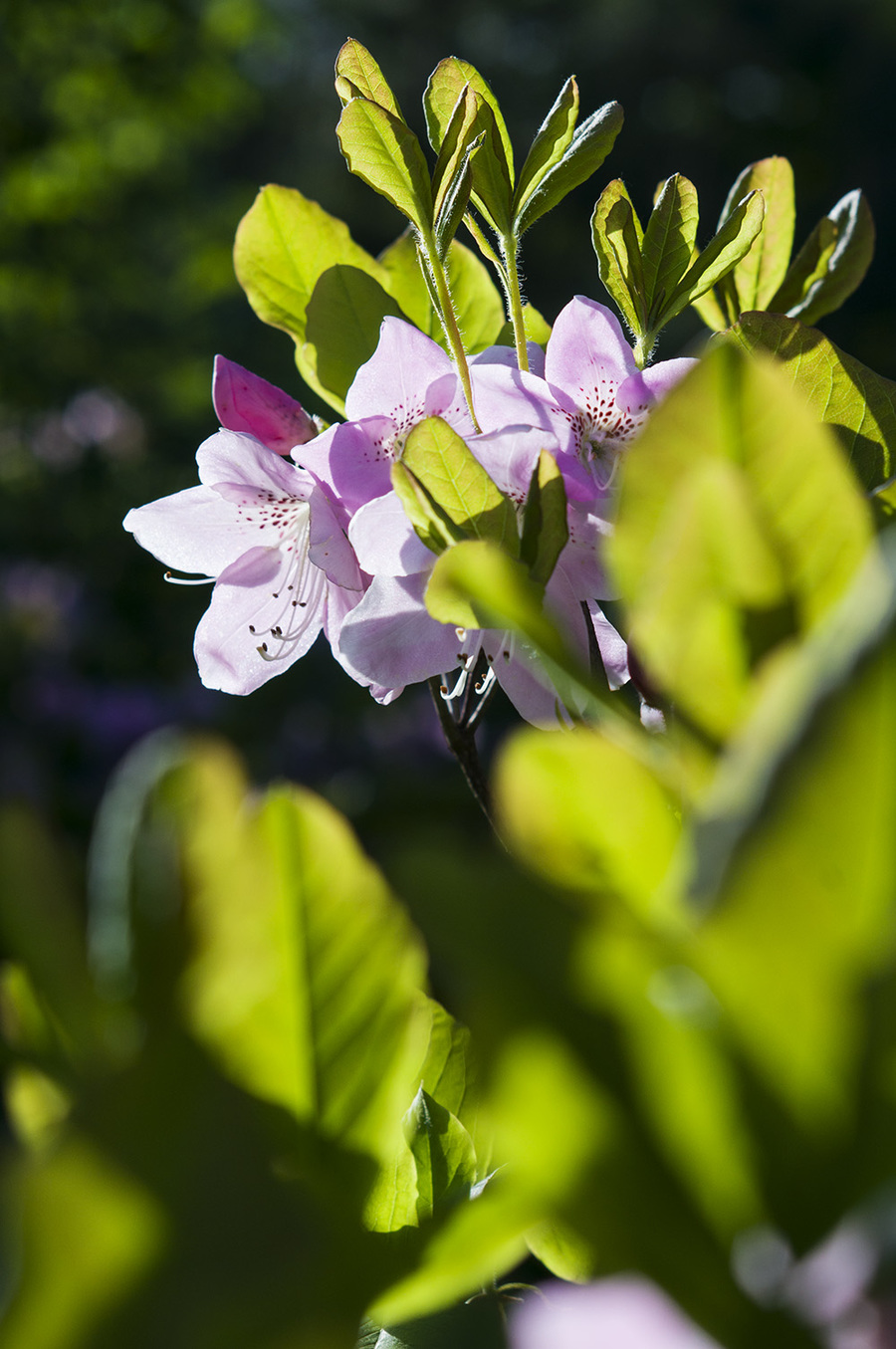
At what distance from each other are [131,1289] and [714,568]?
153 mm

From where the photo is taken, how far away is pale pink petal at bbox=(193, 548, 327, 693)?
548 millimetres

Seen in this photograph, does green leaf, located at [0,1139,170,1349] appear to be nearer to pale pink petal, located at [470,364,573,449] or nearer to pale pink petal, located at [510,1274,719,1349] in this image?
pale pink petal, located at [510,1274,719,1349]

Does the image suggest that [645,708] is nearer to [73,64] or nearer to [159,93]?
[159,93]

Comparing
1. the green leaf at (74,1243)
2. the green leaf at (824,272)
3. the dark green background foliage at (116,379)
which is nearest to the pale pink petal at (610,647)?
the green leaf at (824,272)

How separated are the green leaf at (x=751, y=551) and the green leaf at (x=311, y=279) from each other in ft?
0.98

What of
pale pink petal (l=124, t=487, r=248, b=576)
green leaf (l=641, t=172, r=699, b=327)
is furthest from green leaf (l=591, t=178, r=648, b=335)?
pale pink petal (l=124, t=487, r=248, b=576)

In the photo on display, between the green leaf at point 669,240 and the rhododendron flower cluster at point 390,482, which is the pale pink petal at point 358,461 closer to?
the rhododendron flower cluster at point 390,482

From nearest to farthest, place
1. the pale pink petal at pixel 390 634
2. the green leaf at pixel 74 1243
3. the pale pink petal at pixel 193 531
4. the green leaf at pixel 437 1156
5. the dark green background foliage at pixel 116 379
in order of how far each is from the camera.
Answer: the green leaf at pixel 74 1243 < the green leaf at pixel 437 1156 < the pale pink petal at pixel 390 634 < the pale pink petal at pixel 193 531 < the dark green background foliage at pixel 116 379

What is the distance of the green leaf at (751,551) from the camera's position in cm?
21

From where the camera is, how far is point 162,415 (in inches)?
223

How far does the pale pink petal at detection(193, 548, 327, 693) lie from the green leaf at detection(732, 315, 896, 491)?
0.25 meters

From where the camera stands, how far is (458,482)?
35 cm

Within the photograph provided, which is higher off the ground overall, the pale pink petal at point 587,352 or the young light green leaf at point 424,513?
the pale pink petal at point 587,352

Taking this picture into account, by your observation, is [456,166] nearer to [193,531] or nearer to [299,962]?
[193,531]
